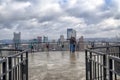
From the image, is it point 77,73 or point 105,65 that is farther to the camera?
point 77,73

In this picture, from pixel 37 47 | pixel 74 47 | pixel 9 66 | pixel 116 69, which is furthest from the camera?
pixel 37 47

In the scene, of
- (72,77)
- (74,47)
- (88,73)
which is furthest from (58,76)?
(74,47)

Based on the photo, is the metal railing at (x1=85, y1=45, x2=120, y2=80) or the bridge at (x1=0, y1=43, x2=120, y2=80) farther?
the bridge at (x1=0, y1=43, x2=120, y2=80)

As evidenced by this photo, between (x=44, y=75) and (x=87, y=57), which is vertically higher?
(x=87, y=57)

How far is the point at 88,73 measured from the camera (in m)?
8.94

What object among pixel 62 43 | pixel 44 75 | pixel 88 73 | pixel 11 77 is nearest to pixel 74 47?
pixel 62 43

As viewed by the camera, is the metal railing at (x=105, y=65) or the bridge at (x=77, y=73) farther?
the bridge at (x=77, y=73)

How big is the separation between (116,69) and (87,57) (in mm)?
3913

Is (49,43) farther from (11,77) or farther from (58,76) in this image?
(11,77)

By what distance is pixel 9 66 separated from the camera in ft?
19.5

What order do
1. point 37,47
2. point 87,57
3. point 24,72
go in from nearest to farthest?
point 24,72 < point 87,57 < point 37,47

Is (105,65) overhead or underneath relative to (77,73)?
overhead

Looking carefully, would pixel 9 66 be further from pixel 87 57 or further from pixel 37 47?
pixel 37 47

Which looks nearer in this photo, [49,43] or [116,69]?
[116,69]
